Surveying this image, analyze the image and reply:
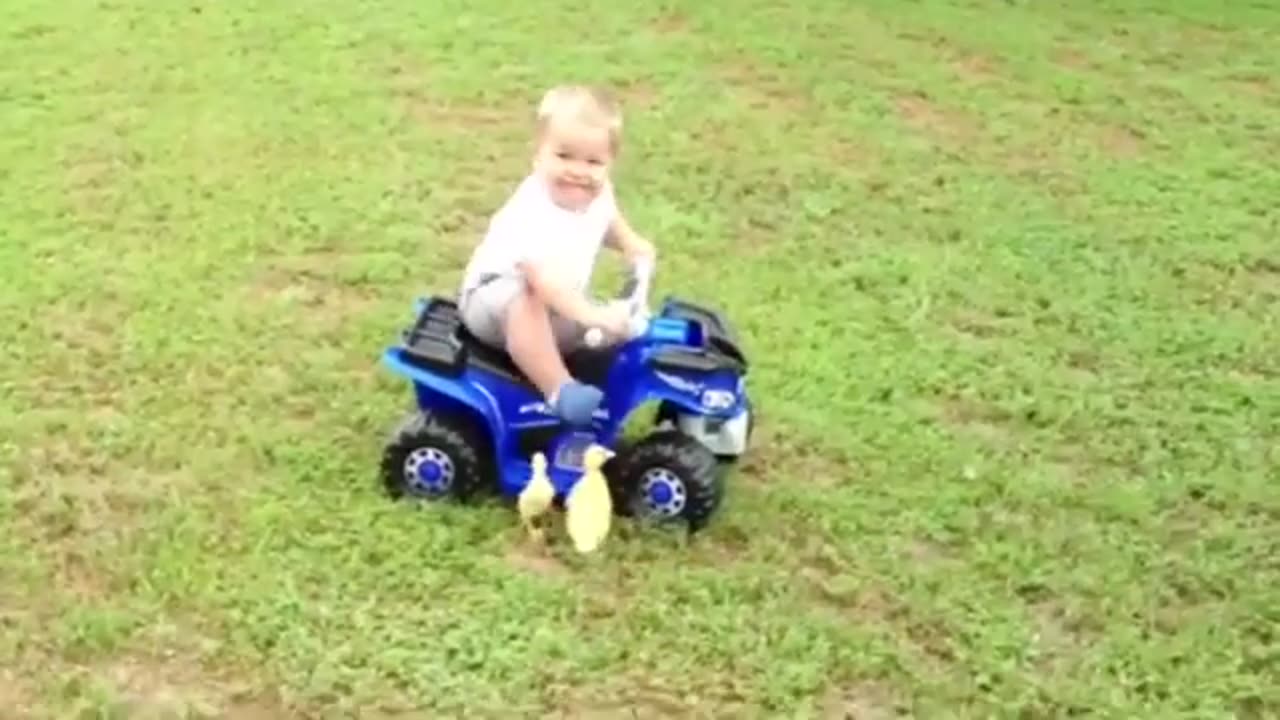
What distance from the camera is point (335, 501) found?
3631 millimetres

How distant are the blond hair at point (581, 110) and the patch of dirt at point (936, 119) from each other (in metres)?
2.50

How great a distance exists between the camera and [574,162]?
11.9 feet

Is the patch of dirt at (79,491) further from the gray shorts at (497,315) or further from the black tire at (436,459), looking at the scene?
the gray shorts at (497,315)

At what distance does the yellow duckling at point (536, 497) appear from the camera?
3.52 meters

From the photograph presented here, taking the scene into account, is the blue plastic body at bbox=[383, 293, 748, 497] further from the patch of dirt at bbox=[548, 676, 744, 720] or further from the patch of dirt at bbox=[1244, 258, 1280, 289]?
the patch of dirt at bbox=[1244, 258, 1280, 289]

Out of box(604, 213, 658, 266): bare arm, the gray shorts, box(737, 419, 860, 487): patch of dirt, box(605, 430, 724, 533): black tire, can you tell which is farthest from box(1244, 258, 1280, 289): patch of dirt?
the gray shorts

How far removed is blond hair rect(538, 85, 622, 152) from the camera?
11.8 ft

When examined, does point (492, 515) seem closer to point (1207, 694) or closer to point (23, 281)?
point (1207, 694)

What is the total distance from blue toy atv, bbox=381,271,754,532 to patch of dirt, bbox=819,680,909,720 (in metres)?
0.49

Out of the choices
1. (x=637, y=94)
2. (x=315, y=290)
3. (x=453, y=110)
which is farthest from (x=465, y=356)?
(x=637, y=94)

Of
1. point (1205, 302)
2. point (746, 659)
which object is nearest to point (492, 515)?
point (746, 659)

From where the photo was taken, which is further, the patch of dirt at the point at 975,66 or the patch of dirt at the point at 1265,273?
the patch of dirt at the point at 975,66

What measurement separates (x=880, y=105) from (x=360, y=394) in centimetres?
264

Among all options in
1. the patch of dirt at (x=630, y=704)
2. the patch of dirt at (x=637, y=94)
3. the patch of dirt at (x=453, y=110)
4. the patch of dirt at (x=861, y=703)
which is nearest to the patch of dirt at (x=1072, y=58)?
the patch of dirt at (x=637, y=94)
